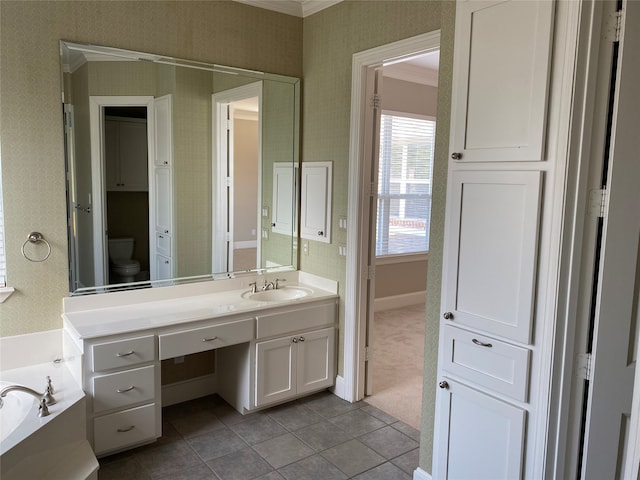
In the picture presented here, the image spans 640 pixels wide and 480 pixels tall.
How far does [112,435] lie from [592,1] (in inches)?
119

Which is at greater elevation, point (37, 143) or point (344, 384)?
point (37, 143)

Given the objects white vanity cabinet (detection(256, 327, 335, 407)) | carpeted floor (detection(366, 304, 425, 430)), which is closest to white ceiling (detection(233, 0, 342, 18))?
white vanity cabinet (detection(256, 327, 335, 407))

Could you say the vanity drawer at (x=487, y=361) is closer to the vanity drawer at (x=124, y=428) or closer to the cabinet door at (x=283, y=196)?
the vanity drawer at (x=124, y=428)

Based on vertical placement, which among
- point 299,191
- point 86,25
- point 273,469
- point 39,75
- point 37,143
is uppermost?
point 86,25

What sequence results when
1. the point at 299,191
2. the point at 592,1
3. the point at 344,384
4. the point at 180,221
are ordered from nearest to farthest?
1. the point at 592,1
2. the point at 180,221
3. the point at 344,384
4. the point at 299,191

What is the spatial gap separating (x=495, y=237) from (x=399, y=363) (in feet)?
8.62

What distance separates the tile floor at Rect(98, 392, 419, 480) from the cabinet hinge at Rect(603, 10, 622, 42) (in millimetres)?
2298

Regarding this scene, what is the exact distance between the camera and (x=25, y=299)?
110 inches

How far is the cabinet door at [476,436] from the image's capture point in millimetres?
2053

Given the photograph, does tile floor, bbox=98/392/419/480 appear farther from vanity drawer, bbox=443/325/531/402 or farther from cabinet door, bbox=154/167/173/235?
cabinet door, bbox=154/167/173/235

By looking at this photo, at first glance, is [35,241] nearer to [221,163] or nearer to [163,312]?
[163,312]

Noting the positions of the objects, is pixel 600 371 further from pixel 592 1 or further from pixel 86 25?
pixel 86 25

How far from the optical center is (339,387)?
3670 millimetres

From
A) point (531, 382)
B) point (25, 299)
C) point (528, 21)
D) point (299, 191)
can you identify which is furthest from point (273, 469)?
point (528, 21)
